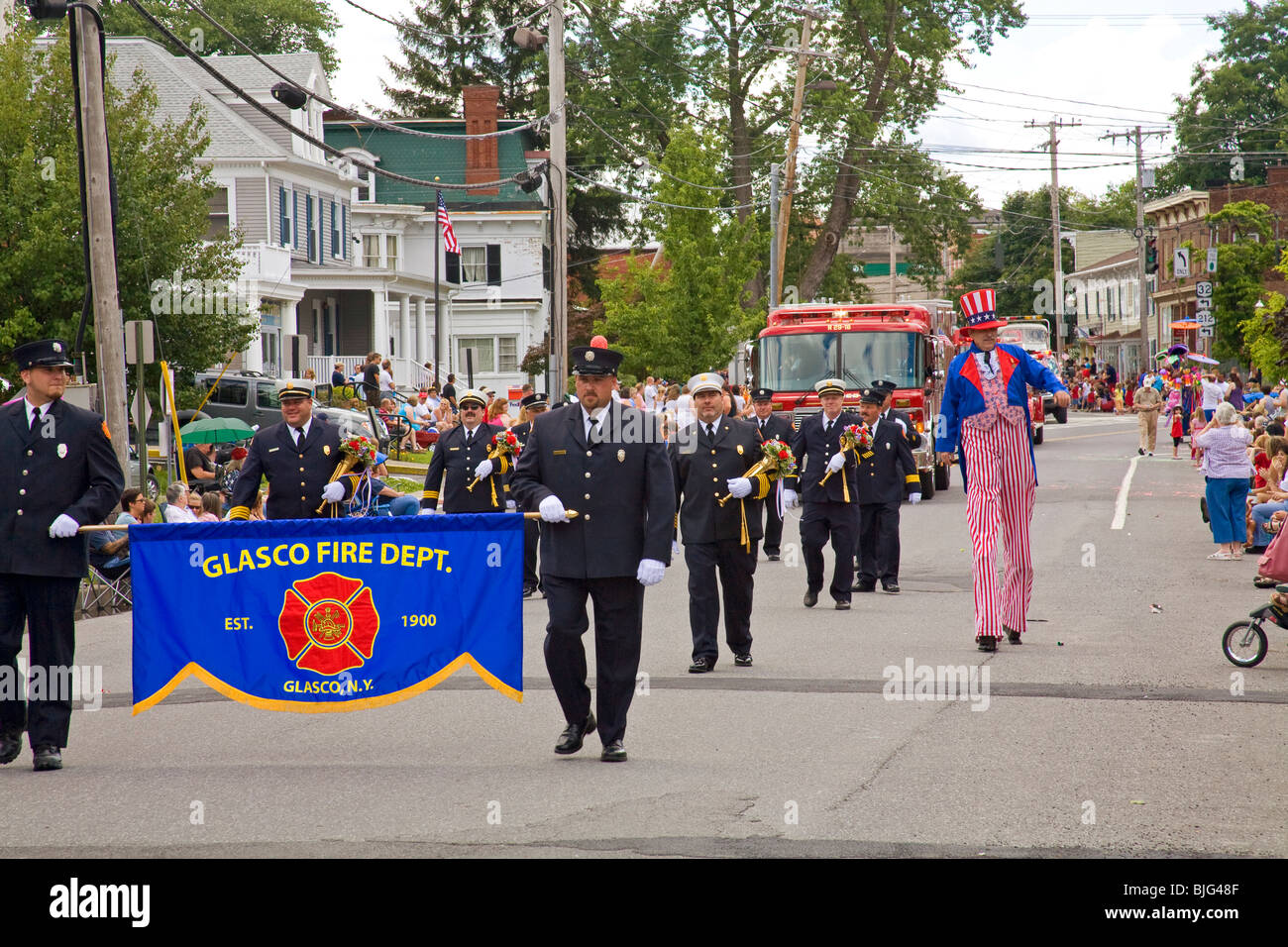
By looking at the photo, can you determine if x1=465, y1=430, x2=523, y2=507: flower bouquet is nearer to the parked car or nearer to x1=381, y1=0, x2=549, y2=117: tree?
the parked car

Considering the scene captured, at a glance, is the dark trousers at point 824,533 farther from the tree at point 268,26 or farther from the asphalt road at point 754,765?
the tree at point 268,26

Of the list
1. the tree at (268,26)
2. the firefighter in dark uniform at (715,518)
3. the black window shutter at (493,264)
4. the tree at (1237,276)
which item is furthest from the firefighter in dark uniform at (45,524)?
the tree at (268,26)

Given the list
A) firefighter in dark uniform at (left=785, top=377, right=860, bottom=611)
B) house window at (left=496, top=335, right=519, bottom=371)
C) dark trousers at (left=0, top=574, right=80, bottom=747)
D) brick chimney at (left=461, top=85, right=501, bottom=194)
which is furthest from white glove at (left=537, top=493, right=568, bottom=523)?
house window at (left=496, top=335, right=519, bottom=371)

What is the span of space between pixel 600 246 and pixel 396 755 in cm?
6847

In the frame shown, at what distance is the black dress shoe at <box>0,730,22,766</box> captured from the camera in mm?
8234

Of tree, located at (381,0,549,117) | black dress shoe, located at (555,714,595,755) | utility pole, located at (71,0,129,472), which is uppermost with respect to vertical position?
tree, located at (381,0,549,117)

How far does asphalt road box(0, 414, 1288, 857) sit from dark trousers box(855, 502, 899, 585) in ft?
9.17

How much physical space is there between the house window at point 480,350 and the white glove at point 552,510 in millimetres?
52300

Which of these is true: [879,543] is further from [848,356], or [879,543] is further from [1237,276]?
[1237,276]

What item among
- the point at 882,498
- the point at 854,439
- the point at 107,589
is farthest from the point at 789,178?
the point at 107,589

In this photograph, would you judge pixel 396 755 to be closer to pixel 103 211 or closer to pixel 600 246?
pixel 103 211

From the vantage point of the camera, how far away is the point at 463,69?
235 ft

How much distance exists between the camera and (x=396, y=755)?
8.22 meters
